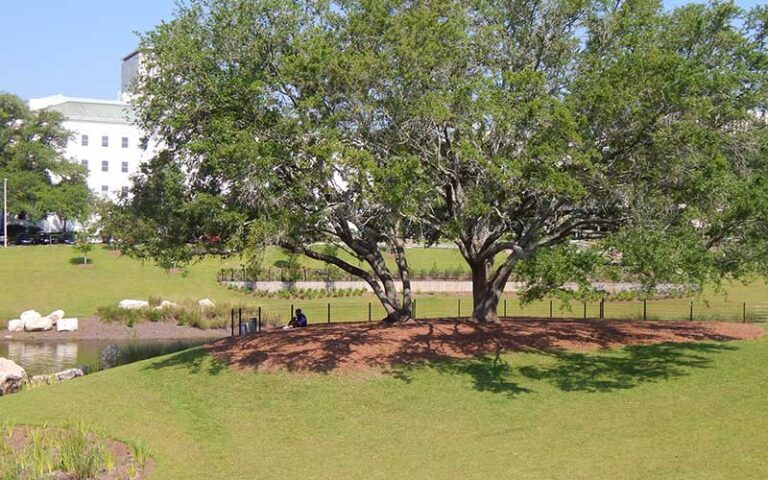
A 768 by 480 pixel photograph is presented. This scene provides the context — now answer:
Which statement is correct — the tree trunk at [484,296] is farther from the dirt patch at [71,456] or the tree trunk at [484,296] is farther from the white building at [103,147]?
the white building at [103,147]

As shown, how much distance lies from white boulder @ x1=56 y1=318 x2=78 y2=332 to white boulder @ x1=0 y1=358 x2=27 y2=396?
52.6 ft

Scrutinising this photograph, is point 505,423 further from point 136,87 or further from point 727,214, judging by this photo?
point 136,87

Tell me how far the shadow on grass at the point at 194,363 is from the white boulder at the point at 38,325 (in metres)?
18.7

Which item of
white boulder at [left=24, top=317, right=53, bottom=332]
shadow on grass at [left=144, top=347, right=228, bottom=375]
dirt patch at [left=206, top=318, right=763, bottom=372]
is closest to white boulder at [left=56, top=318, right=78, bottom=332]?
white boulder at [left=24, top=317, right=53, bottom=332]

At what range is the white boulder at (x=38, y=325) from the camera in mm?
38594

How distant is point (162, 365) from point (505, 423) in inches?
418

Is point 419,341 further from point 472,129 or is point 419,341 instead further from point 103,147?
point 103,147

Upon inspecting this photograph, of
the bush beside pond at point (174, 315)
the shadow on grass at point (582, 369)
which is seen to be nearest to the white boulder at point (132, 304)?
the bush beside pond at point (174, 315)

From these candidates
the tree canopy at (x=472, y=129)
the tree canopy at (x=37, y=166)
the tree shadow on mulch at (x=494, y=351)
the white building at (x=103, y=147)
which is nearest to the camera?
the tree canopy at (x=472, y=129)

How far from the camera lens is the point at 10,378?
22688 millimetres

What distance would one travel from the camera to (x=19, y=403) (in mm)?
18906

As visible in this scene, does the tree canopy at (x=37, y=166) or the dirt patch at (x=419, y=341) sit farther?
the tree canopy at (x=37, y=166)

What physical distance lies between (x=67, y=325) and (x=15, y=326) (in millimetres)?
2554

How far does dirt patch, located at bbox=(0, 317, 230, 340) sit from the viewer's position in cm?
3781
